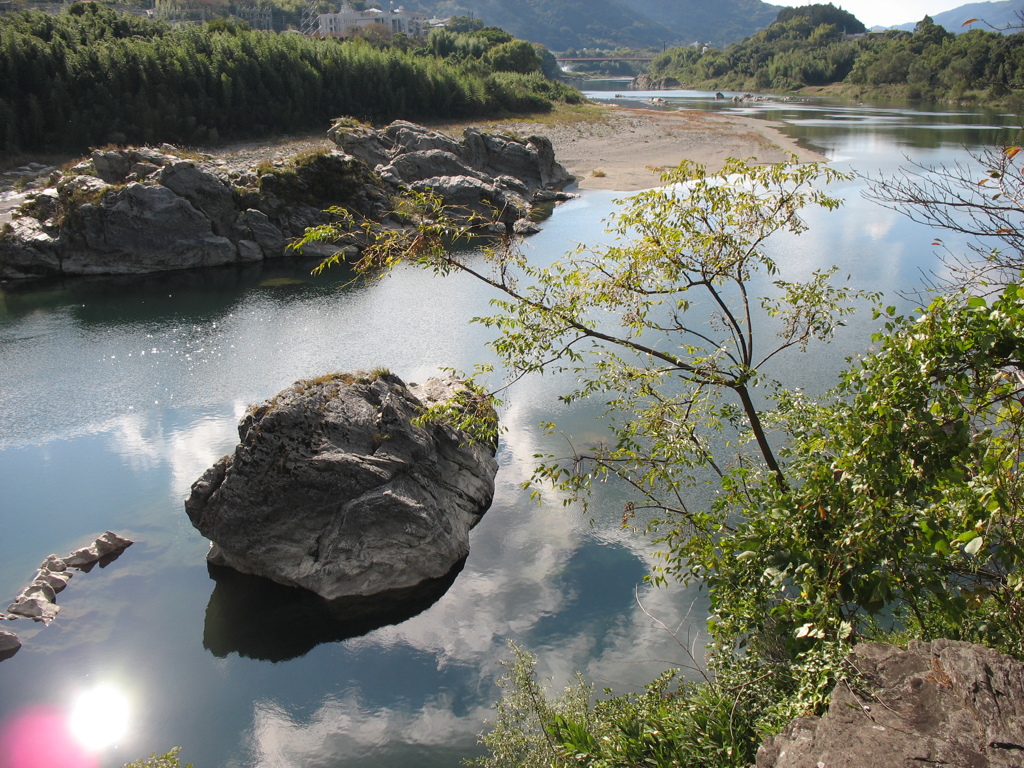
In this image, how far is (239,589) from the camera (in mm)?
12078

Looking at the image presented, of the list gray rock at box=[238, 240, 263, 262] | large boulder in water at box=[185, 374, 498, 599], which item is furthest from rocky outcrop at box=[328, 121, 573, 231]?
large boulder in water at box=[185, 374, 498, 599]

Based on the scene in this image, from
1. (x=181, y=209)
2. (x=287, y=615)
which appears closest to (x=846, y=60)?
(x=181, y=209)

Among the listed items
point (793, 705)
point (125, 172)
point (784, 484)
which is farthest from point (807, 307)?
point (125, 172)

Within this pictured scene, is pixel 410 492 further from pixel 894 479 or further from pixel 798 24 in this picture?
pixel 798 24

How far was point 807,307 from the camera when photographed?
878 cm

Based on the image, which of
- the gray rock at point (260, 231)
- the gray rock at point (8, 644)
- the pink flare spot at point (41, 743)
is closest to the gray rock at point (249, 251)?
the gray rock at point (260, 231)

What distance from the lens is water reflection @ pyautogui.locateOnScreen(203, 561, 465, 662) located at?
11086mm

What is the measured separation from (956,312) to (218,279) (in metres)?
29.1

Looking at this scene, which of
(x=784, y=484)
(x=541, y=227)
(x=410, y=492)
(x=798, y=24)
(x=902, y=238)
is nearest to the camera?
(x=784, y=484)

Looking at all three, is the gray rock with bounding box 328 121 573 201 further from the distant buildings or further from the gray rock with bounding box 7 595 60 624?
the distant buildings

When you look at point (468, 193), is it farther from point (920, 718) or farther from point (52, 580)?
point (920, 718)

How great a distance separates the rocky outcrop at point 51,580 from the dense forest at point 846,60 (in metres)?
17.3

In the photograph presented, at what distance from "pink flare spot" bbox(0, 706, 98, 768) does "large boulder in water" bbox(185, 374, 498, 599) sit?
11.1 feet

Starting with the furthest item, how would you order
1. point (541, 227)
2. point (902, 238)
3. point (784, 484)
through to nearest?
point (541, 227) < point (902, 238) < point (784, 484)
